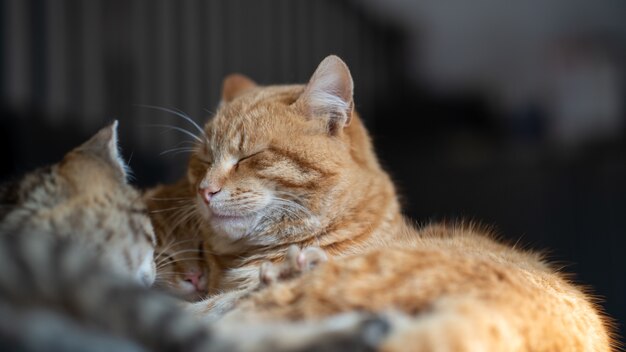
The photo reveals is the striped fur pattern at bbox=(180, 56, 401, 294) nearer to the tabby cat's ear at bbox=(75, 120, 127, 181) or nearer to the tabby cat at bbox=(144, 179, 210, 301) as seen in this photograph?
the tabby cat at bbox=(144, 179, 210, 301)

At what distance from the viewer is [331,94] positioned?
1.84 metres

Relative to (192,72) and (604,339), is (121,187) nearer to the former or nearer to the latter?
(604,339)

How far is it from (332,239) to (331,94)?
0.41 meters

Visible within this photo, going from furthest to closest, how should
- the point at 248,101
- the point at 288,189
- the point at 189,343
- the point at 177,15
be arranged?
the point at 177,15 → the point at 248,101 → the point at 288,189 → the point at 189,343

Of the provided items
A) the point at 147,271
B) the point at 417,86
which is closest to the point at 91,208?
the point at 147,271

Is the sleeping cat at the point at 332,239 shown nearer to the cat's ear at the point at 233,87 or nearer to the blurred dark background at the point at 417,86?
the cat's ear at the point at 233,87

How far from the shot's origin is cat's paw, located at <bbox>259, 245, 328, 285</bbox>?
4.85ft

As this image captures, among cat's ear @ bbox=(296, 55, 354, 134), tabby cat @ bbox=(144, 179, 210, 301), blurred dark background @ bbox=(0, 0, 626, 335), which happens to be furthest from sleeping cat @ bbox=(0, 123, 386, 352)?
blurred dark background @ bbox=(0, 0, 626, 335)

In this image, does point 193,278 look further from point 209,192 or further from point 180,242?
point 209,192

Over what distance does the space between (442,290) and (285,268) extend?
409 mm

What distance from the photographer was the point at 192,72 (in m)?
4.19

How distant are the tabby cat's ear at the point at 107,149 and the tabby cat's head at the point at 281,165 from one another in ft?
0.80

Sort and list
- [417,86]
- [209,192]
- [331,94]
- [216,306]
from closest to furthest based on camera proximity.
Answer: [216,306] < [209,192] < [331,94] < [417,86]

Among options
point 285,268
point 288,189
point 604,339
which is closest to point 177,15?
point 288,189
